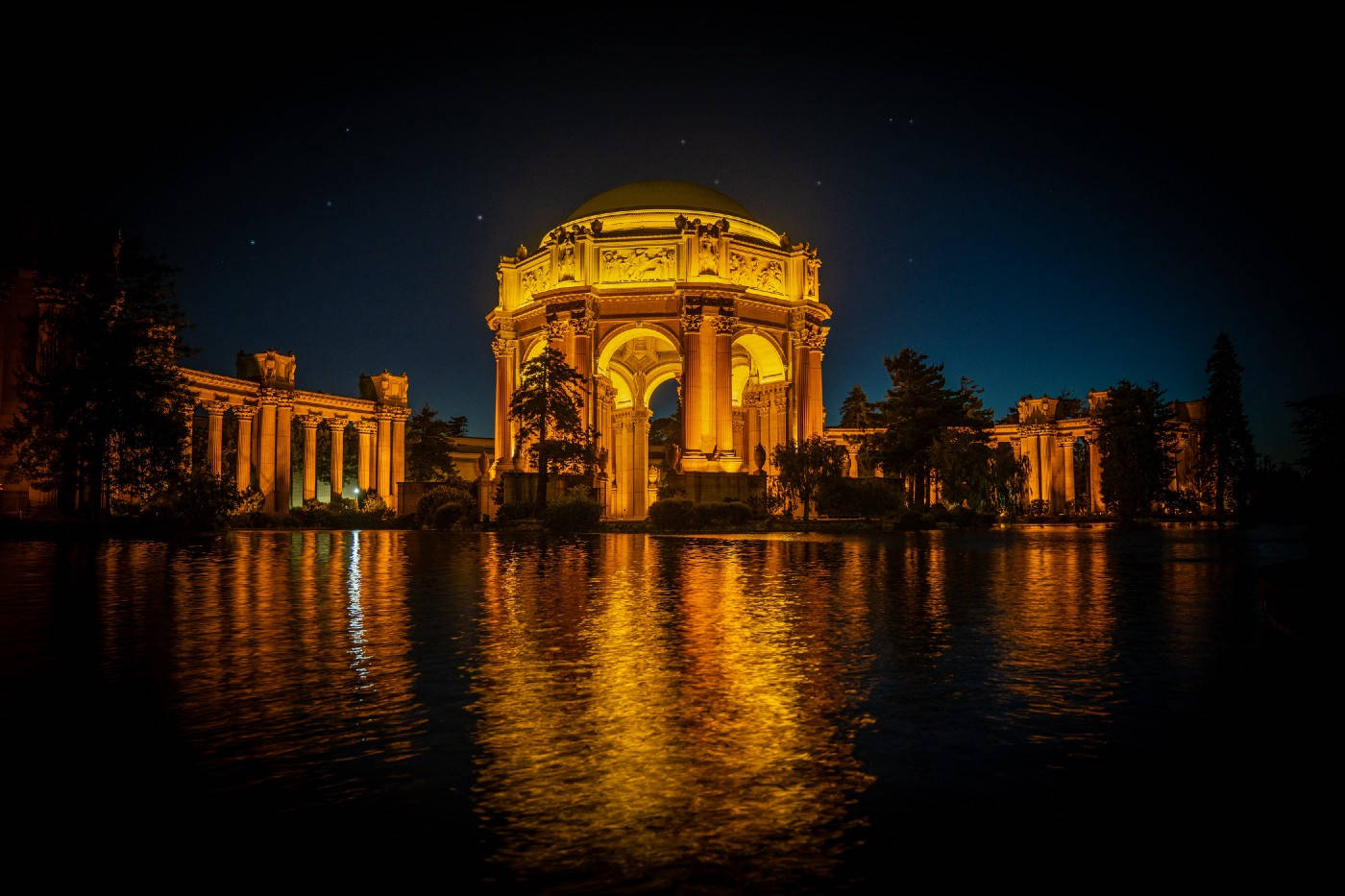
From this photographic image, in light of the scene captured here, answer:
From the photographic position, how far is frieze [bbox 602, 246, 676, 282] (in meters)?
45.8

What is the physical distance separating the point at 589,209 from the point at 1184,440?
44488 millimetres

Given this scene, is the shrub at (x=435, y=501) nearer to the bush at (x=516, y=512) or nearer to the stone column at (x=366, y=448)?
the bush at (x=516, y=512)

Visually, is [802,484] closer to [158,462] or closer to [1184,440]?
[158,462]

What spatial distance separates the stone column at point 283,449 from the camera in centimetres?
5391

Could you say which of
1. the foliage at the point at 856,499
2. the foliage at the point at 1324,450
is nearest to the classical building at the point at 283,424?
the foliage at the point at 856,499

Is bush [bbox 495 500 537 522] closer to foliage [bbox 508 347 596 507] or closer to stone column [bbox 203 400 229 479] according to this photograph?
foliage [bbox 508 347 596 507]

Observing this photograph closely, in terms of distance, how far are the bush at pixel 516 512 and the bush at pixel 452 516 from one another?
6.79 feet

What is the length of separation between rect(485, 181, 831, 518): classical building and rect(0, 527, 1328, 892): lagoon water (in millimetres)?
31232

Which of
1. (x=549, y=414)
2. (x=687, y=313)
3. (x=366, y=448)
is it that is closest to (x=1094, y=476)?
(x=687, y=313)

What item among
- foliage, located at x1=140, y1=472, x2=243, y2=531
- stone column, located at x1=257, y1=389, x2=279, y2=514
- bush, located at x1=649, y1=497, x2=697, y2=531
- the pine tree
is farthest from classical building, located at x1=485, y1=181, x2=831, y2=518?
the pine tree

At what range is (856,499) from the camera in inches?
1505

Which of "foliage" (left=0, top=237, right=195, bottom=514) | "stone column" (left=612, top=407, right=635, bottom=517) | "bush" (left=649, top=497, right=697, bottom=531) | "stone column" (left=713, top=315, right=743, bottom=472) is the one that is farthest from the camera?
"stone column" (left=612, top=407, right=635, bottom=517)

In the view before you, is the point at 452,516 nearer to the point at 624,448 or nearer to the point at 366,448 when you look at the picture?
the point at 624,448

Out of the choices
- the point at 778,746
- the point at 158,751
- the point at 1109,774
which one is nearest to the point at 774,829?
the point at 778,746
